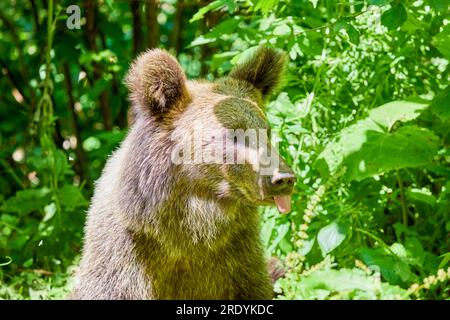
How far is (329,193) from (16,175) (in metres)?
3.13

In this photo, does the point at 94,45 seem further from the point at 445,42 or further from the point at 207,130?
the point at 445,42

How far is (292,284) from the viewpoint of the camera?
14.3 ft

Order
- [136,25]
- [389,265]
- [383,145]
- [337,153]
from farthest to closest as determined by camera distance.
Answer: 1. [136,25]
2. [337,153]
3. [383,145]
4. [389,265]

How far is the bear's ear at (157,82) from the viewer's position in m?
4.11

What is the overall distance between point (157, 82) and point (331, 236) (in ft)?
4.30

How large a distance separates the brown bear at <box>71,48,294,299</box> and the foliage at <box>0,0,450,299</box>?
1.05ft

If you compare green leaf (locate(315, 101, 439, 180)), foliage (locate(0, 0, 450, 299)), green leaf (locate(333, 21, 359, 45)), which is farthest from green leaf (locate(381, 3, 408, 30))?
green leaf (locate(315, 101, 439, 180))

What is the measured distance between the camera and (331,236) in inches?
183

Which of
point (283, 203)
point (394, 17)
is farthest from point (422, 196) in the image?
point (283, 203)

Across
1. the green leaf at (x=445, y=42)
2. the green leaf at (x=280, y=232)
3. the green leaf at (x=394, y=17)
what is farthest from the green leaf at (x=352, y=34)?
the green leaf at (x=280, y=232)

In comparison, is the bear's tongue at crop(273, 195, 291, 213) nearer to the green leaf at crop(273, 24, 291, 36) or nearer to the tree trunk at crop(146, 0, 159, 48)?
the green leaf at crop(273, 24, 291, 36)

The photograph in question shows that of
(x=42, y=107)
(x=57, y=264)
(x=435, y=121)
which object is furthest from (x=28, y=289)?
(x=435, y=121)

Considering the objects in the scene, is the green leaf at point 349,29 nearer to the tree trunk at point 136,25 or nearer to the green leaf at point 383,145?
the green leaf at point 383,145

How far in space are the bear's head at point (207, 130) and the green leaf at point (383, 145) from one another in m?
0.71
